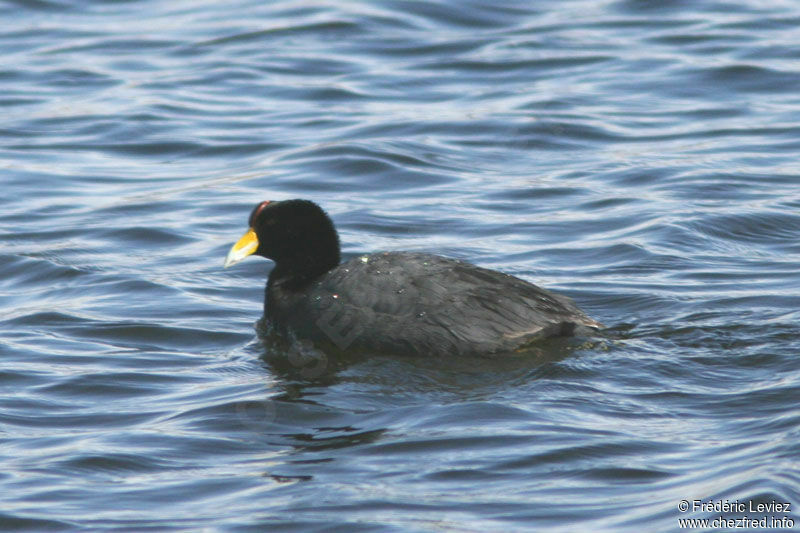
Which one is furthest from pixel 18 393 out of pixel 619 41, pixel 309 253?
pixel 619 41

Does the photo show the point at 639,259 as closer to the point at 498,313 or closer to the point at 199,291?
the point at 498,313

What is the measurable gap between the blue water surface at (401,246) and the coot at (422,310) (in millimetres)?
128

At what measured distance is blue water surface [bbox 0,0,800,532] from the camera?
19.6 feet

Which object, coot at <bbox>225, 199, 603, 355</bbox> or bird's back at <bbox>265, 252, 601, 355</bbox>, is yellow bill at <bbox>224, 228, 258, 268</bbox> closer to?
coot at <bbox>225, 199, 603, 355</bbox>

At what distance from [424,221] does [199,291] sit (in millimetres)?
2187

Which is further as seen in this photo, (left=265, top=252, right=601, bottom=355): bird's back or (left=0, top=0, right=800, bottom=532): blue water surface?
(left=265, top=252, right=601, bottom=355): bird's back

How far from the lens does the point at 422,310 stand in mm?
7508

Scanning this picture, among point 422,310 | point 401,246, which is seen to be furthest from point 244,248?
point 401,246

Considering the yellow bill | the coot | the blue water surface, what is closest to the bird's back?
Result: the coot

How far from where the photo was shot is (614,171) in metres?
12.1

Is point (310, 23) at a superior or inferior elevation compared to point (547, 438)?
superior

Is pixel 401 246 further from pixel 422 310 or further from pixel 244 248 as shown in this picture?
pixel 422 310

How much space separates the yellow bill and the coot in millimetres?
406

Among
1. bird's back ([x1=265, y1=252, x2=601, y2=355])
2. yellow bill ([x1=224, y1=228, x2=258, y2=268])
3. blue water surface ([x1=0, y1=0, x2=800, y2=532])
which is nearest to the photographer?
blue water surface ([x1=0, y1=0, x2=800, y2=532])
